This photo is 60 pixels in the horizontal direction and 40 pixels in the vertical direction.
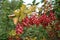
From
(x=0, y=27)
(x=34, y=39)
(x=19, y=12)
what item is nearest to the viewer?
(x=19, y=12)

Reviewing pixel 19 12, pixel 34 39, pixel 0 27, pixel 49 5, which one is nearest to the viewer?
pixel 19 12

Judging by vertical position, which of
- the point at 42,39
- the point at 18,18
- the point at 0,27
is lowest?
the point at 42,39

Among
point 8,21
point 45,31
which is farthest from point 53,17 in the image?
point 8,21

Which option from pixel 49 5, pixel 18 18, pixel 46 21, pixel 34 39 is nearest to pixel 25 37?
pixel 34 39

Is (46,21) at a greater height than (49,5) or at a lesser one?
lesser

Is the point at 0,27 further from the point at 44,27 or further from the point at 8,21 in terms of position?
the point at 44,27

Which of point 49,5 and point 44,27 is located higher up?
point 49,5

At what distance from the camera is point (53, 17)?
Result: 1.60 m

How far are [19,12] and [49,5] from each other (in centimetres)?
53

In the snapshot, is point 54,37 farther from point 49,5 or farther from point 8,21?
point 8,21

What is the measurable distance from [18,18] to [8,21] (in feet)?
1.90

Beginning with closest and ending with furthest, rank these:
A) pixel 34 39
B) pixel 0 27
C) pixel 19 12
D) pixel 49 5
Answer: pixel 19 12, pixel 34 39, pixel 49 5, pixel 0 27

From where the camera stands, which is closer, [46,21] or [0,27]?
[46,21]

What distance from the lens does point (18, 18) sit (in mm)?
1221
